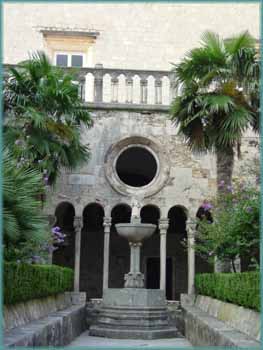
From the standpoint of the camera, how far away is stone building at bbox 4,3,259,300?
1589 cm

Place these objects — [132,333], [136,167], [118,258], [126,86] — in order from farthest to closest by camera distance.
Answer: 1. [136,167]
2. [118,258]
3. [126,86]
4. [132,333]

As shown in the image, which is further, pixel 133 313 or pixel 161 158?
pixel 161 158

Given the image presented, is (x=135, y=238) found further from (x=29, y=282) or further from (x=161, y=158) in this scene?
(x=29, y=282)

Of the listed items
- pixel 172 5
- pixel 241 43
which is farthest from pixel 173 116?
pixel 172 5

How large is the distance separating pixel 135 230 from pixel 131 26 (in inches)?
392

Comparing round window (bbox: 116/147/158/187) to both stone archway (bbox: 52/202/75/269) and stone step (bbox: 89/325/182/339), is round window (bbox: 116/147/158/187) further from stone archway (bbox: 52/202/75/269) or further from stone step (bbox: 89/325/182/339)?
stone step (bbox: 89/325/182/339)

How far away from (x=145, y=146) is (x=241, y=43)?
4.77 meters

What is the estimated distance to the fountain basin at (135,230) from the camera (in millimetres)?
13266

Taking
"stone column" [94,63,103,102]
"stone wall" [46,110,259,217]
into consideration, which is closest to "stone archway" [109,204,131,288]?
"stone wall" [46,110,259,217]

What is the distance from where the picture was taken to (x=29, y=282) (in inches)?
349

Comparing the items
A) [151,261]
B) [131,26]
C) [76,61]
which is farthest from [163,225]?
[131,26]

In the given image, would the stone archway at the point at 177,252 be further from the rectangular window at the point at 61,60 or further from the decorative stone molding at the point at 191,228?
the rectangular window at the point at 61,60

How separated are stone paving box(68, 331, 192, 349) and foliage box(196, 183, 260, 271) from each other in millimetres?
1974

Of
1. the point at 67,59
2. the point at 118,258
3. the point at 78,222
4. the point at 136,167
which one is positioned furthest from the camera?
the point at 136,167
